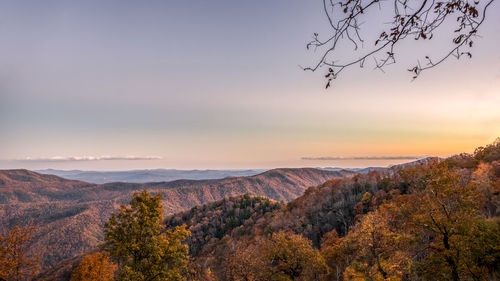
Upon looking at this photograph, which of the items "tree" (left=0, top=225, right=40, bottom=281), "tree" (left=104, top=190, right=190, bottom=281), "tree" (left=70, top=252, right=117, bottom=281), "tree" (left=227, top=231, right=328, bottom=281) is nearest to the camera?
"tree" (left=104, top=190, right=190, bottom=281)

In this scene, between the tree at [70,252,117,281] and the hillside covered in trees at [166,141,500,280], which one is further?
the tree at [70,252,117,281]

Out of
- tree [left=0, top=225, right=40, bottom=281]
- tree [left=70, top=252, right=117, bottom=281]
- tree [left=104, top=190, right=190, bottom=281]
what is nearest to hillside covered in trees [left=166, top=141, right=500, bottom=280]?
Answer: tree [left=104, top=190, right=190, bottom=281]

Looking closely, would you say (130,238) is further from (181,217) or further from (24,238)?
(181,217)

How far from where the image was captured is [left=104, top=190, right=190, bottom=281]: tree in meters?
16.3

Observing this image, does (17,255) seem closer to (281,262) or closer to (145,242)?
(145,242)

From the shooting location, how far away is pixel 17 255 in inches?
696

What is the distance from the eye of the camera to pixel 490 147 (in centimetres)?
7306

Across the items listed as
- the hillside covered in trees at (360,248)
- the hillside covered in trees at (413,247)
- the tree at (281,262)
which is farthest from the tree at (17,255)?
the tree at (281,262)

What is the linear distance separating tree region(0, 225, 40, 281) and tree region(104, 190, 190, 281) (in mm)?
5999

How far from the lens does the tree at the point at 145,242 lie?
16312 mm

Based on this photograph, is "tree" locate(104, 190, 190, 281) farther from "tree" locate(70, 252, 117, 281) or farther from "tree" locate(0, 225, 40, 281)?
"tree" locate(70, 252, 117, 281)

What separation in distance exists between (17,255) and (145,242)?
9.10 m

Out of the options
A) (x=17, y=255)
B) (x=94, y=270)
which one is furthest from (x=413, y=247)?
(x=17, y=255)

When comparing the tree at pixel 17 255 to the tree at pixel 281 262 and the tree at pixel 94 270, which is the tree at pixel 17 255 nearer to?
the tree at pixel 94 270
